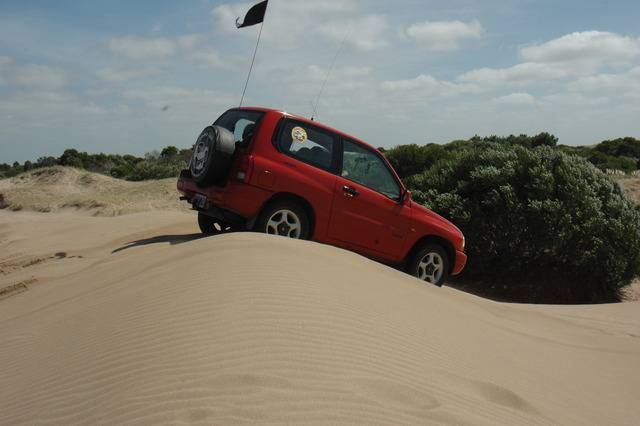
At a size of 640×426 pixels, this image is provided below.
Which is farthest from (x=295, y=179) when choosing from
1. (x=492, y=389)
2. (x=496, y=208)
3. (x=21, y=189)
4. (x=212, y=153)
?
(x=21, y=189)

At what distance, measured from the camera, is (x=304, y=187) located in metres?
7.19

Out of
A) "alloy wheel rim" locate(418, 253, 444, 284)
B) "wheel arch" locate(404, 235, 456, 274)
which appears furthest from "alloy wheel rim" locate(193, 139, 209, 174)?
"alloy wheel rim" locate(418, 253, 444, 284)

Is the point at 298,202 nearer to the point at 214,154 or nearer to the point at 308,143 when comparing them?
the point at 308,143

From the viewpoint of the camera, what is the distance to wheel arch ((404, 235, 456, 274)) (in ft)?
27.1

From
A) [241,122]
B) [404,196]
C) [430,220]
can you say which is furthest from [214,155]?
[430,220]

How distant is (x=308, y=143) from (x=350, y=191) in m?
0.78

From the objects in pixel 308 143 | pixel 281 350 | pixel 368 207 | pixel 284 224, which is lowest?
pixel 281 350

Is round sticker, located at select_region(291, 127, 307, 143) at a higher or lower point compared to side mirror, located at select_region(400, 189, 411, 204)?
higher

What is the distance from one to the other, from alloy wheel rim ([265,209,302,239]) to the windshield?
965mm

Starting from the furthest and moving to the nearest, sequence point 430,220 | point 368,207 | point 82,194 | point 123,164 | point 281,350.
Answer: point 123,164 → point 82,194 → point 430,220 → point 368,207 → point 281,350

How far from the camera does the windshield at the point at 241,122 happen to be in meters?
7.28

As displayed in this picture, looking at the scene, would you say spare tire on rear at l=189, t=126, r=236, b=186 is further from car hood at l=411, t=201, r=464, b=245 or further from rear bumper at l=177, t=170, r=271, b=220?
car hood at l=411, t=201, r=464, b=245

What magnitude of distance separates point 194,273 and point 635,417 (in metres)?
3.52

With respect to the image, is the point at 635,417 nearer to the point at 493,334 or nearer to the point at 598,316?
the point at 493,334
